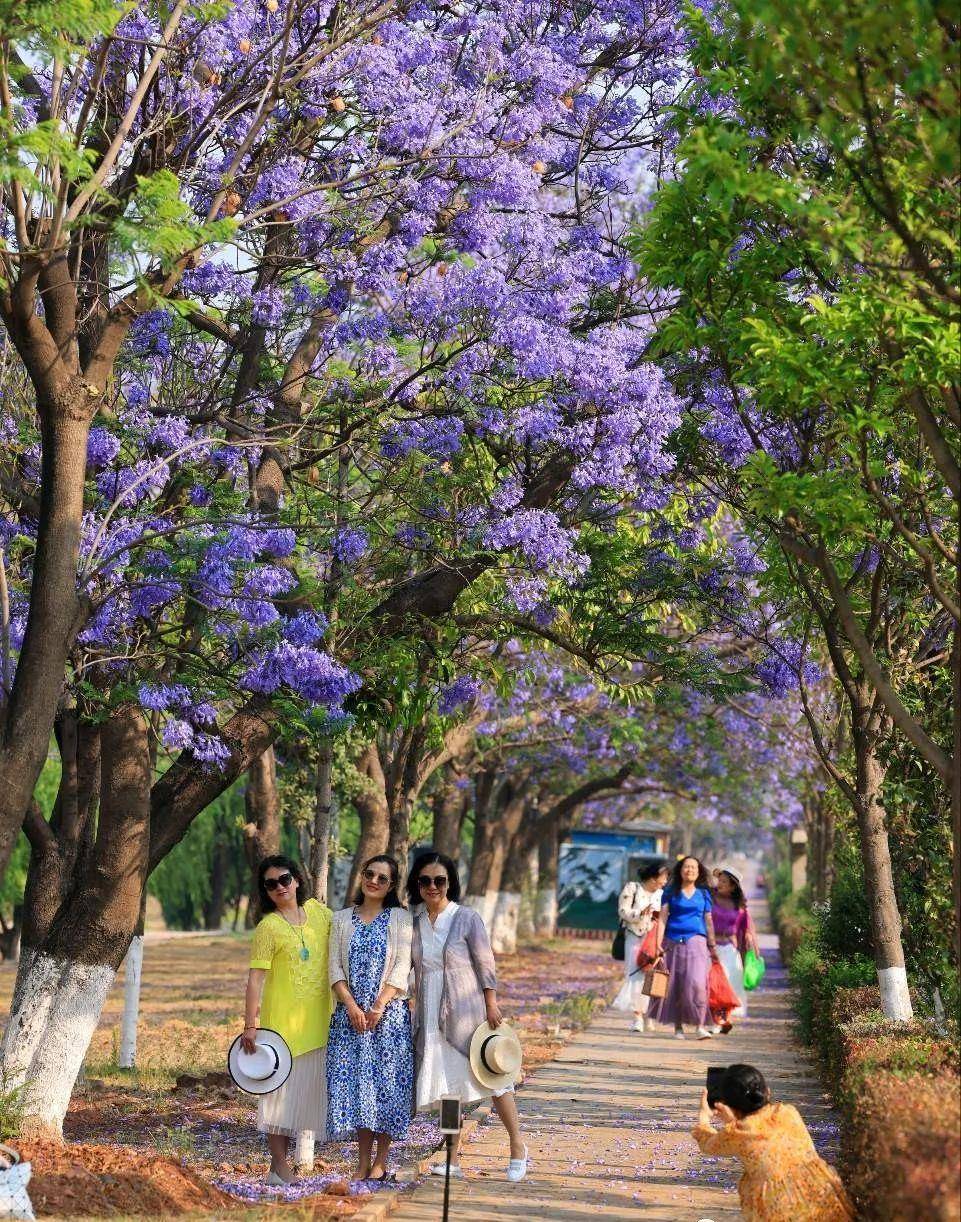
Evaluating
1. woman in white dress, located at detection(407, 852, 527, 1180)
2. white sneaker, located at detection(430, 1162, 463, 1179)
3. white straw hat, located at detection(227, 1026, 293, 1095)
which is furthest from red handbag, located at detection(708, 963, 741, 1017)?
white straw hat, located at detection(227, 1026, 293, 1095)

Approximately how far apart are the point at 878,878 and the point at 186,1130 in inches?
203

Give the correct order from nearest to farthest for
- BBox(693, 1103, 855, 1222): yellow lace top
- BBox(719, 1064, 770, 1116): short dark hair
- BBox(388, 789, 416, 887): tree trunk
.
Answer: BBox(693, 1103, 855, 1222): yellow lace top < BBox(719, 1064, 770, 1116): short dark hair < BBox(388, 789, 416, 887): tree trunk

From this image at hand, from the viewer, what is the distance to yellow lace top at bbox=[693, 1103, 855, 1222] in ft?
25.0

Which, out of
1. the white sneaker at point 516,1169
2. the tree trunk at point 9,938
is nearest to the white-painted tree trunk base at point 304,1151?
the white sneaker at point 516,1169

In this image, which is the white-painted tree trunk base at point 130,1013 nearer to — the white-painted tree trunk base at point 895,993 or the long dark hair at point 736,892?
the long dark hair at point 736,892

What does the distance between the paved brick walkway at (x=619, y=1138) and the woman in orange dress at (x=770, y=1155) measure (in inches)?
55.9

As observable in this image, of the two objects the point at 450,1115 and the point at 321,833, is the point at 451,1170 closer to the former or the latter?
the point at 450,1115

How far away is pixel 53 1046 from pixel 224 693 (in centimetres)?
255

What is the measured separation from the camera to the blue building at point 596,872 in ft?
178

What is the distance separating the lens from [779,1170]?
7727 millimetres

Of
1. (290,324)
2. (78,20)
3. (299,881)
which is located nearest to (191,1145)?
(299,881)

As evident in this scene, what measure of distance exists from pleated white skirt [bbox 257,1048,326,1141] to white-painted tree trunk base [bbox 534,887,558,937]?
136 ft

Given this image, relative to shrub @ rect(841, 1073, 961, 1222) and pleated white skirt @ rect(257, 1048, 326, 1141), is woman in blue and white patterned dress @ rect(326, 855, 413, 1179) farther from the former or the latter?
shrub @ rect(841, 1073, 961, 1222)

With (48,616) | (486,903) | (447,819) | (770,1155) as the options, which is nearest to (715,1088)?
(770,1155)
